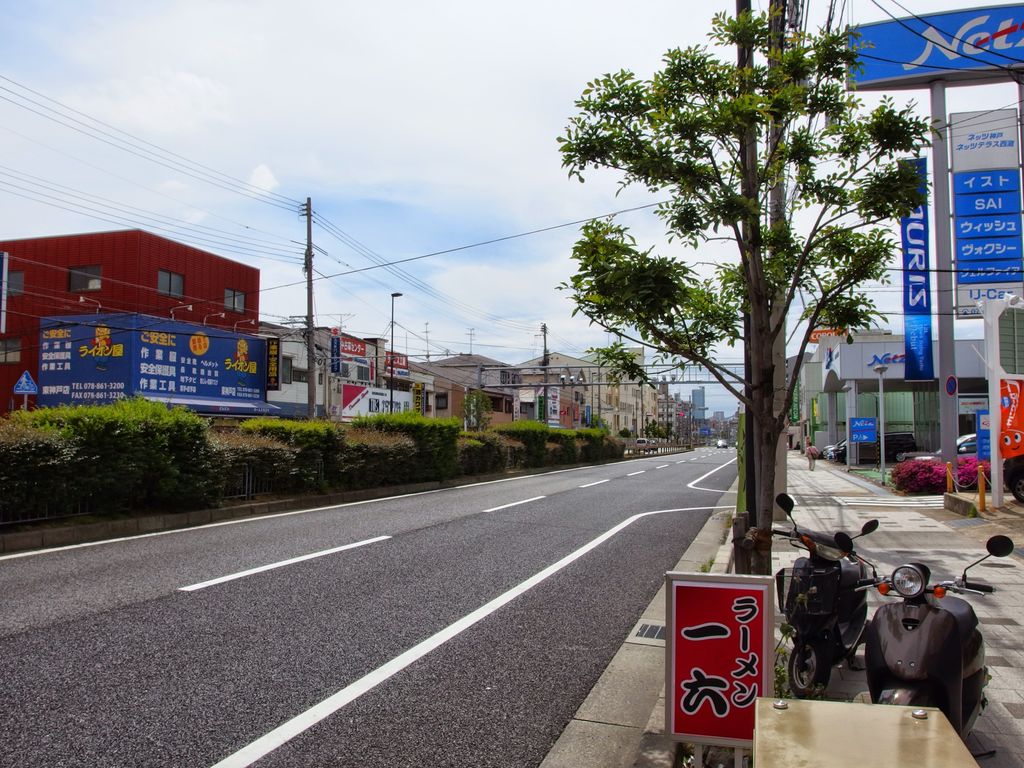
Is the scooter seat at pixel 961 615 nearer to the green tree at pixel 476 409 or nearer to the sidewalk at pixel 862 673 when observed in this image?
the sidewalk at pixel 862 673

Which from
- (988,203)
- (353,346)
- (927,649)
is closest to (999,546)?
(927,649)

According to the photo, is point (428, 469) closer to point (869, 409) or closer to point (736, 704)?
point (736, 704)

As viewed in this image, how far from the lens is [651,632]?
6105 mm

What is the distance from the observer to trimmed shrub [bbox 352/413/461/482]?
67.3 ft

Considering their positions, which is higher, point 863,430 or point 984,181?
point 984,181

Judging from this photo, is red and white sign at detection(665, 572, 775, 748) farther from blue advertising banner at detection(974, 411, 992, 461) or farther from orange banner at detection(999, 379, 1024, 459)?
blue advertising banner at detection(974, 411, 992, 461)

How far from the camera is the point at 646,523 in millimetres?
13172

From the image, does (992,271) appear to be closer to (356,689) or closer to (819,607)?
(819,607)

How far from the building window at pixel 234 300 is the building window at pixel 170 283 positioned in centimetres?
302

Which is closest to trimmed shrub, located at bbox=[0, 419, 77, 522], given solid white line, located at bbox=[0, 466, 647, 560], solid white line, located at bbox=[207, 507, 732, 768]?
solid white line, located at bbox=[0, 466, 647, 560]

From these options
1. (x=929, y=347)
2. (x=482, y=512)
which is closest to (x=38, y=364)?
(x=482, y=512)

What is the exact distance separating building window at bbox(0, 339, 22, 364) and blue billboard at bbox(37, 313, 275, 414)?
2.33m

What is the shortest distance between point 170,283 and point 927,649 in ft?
120

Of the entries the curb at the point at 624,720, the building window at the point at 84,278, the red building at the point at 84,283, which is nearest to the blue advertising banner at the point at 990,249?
the curb at the point at 624,720
